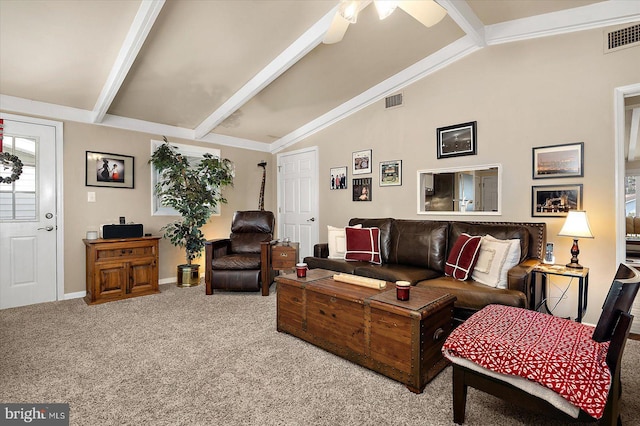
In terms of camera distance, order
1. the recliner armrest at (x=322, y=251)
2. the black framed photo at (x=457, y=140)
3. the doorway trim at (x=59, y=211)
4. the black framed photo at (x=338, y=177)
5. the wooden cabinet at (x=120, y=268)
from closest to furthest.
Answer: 1. the black framed photo at (x=457, y=140)
2. the wooden cabinet at (x=120, y=268)
3. the doorway trim at (x=59, y=211)
4. the recliner armrest at (x=322, y=251)
5. the black framed photo at (x=338, y=177)

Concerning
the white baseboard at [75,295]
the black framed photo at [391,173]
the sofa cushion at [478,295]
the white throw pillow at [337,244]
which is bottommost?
the white baseboard at [75,295]

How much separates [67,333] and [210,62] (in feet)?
9.30

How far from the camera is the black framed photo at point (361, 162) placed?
449cm

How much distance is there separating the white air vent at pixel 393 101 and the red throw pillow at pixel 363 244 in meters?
1.67

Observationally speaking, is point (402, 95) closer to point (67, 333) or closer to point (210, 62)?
point (210, 62)

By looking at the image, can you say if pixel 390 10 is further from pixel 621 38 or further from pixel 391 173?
pixel 391 173

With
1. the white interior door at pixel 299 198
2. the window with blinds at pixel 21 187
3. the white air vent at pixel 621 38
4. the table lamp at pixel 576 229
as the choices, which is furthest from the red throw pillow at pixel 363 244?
the window with blinds at pixel 21 187

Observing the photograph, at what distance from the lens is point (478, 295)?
2.55 metres

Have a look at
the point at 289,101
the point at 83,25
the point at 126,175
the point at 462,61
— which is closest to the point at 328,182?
the point at 289,101

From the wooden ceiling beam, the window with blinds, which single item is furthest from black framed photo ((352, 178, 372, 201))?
the window with blinds

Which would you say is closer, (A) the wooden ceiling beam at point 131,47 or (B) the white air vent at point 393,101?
(A) the wooden ceiling beam at point 131,47

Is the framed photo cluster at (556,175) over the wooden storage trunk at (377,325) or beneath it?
over

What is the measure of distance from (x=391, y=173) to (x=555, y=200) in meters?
1.79

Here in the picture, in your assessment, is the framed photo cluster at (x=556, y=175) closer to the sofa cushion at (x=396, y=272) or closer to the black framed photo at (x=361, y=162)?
the sofa cushion at (x=396, y=272)
